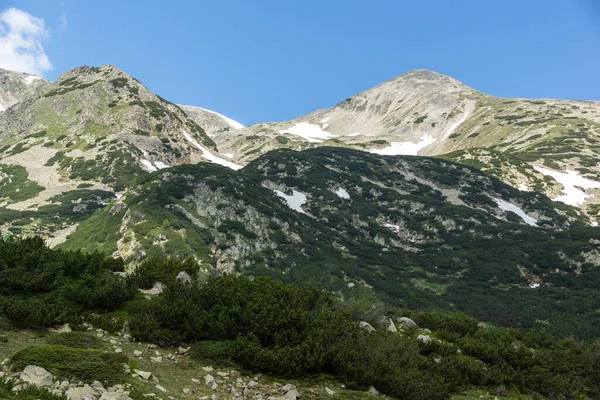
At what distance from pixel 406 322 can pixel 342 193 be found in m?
76.5

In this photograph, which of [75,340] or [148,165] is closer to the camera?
[75,340]

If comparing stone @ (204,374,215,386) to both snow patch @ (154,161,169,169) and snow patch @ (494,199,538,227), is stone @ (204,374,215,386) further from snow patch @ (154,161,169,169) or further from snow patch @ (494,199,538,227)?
snow patch @ (154,161,169,169)

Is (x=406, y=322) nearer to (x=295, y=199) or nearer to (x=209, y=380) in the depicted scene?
(x=209, y=380)

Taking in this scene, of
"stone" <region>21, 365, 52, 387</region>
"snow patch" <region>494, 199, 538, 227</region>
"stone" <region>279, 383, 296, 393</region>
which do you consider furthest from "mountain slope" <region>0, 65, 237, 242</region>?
"snow patch" <region>494, 199, 538, 227</region>

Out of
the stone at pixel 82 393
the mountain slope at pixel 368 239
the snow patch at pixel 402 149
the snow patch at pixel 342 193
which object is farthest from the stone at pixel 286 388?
the snow patch at pixel 402 149

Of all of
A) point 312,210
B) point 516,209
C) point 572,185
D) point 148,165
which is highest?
point 572,185

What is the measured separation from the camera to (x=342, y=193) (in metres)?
Answer: 96.1

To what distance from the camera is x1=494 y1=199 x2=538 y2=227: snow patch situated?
91.2 meters

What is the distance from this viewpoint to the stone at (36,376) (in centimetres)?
762

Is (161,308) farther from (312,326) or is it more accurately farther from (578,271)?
(578,271)

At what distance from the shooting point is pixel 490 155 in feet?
461

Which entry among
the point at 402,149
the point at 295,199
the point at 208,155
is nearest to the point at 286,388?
the point at 295,199

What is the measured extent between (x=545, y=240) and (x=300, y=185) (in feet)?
168

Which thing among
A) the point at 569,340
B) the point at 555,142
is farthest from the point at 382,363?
the point at 555,142
